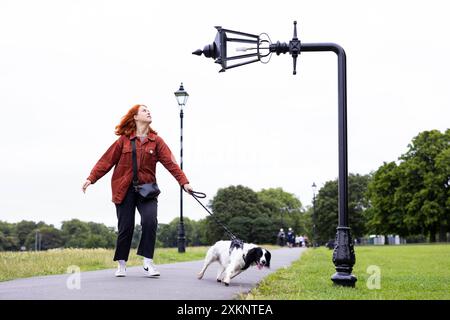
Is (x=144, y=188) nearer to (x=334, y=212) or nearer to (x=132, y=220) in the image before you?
(x=132, y=220)

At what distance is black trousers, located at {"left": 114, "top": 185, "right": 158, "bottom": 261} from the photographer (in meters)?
7.90

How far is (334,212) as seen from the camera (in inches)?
3474

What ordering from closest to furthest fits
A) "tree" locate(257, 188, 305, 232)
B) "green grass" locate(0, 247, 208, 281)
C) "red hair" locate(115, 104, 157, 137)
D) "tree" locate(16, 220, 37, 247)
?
"red hair" locate(115, 104, 157, 137)
"green grass" locate(0, 247, 208, 281)
"tree" locate(16, 220, 37, 247)
"tree" locate(257, 188, 305, 232)

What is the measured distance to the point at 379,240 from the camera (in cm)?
9912

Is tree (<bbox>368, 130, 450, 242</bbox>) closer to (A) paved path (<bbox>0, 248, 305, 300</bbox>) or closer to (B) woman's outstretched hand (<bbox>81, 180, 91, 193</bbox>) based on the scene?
(A) paved path (<bbox>0, 248, 305, 300</bbox>)

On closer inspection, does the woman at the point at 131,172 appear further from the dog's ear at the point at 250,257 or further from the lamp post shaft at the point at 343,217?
the lamp post shaft at the point at 343,217

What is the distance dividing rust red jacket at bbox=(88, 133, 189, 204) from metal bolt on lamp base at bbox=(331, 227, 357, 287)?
7.15 feet

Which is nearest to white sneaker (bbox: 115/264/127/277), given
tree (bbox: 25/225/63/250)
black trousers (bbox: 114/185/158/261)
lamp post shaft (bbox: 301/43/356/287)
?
black trousers (bbox: 114/185/158/261)

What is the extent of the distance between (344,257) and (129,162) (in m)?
2.99

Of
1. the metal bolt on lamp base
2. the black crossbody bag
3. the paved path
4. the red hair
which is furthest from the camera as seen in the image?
the red hair

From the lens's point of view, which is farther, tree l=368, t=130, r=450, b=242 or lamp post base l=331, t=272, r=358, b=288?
tree l=368, t=130, r=450, b=242

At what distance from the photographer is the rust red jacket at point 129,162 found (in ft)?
25.8

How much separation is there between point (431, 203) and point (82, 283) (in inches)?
2177
